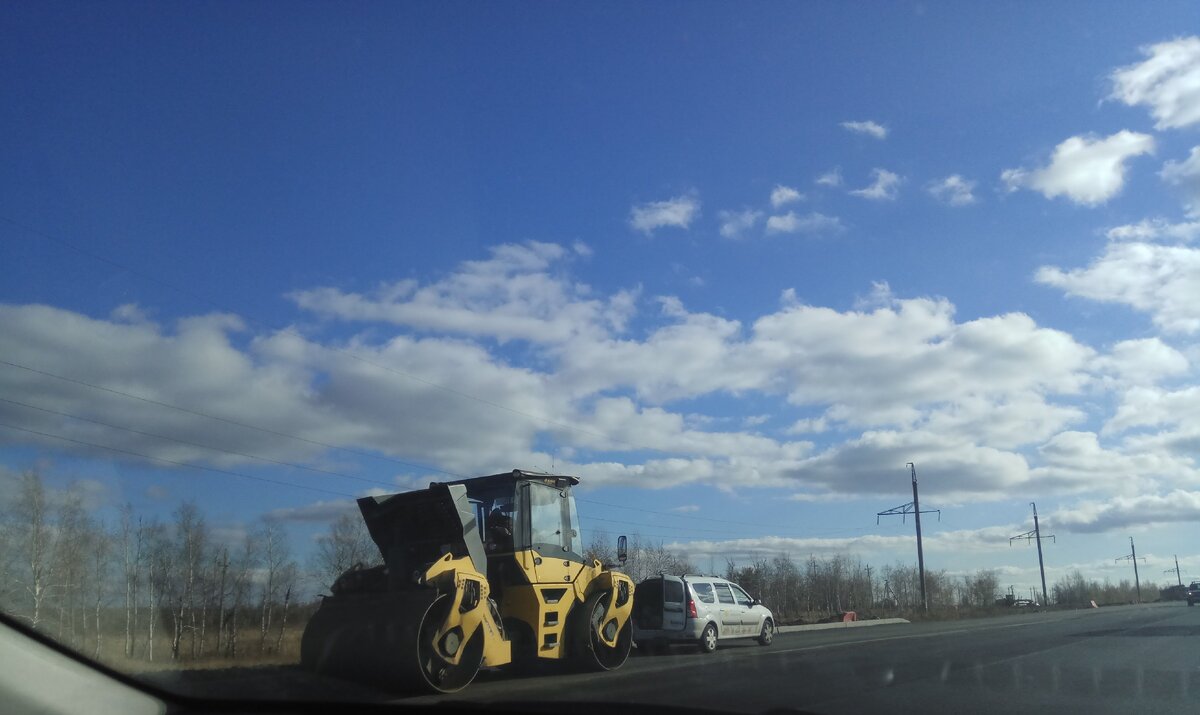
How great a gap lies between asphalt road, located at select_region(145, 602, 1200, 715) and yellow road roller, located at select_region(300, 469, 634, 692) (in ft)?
1.47

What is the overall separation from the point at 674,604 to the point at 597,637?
6.76m

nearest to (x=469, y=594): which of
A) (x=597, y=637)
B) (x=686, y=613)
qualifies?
(x=597, y=637)

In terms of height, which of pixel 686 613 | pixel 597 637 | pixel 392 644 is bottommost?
pixel 686 613

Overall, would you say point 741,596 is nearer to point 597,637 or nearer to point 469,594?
point 597,637

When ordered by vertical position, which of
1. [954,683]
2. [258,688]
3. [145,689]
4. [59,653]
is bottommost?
[954,683]

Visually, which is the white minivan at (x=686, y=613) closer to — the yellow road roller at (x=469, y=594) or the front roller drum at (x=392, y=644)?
the yellow road roller at (x=469, y=594)

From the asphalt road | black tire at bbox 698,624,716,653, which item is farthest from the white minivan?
the asphalt road

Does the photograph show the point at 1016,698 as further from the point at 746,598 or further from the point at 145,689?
the point at 746,598

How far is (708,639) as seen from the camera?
2153 centimetres

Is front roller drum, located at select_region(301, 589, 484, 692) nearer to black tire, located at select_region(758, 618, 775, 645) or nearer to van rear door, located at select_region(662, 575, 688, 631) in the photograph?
van rear door, located at select_region(662, 575, 688, 631)

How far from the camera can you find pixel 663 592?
2195cm

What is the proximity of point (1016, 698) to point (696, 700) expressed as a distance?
438 centimetres

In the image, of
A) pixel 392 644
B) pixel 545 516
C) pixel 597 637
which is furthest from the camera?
pixel 597 637

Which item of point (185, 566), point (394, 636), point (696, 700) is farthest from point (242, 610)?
point (696, 700)
